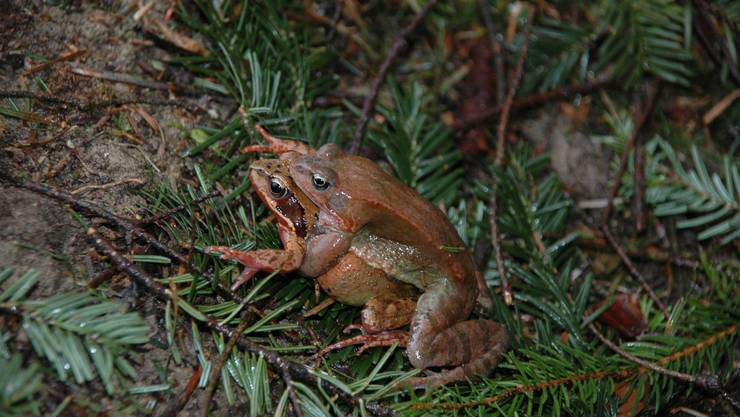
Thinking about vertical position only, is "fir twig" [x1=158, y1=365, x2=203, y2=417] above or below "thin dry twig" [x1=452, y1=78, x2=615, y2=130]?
below

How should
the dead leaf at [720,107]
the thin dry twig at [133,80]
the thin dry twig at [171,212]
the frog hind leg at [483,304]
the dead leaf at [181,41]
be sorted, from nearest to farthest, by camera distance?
the thin dry twig at [171,212], the thin dry twig at [133,80], the frog hind leg at [483,304], the dead leaf at [181,41], the dead leaf at [720,107]

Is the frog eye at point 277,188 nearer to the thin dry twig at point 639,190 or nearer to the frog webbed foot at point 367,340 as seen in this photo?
the frog webbed foot at point 367,340

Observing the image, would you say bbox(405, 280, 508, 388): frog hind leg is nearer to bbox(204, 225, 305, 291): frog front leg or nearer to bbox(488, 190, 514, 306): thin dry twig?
bbox(488, 190, 514, 306): thin dry twig

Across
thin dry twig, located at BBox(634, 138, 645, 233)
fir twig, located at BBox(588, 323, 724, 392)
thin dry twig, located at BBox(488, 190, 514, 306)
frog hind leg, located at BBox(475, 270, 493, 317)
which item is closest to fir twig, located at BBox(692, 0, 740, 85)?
thin dry twig, located at BBox(634, 138, 645, 233)

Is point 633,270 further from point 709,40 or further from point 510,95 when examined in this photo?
point 709,40

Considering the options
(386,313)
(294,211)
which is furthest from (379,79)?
(386,313)

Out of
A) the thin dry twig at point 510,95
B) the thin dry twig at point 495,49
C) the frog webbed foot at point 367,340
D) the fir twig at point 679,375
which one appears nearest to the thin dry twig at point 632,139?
the thin dry twig at point 510,95
